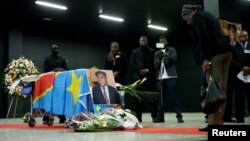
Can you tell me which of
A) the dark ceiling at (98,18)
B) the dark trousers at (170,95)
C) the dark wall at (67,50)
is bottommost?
the dark trousers at (170,95)

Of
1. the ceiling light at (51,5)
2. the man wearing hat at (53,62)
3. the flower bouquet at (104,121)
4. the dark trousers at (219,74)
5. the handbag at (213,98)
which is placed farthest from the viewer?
the ceiling light at (51,5)

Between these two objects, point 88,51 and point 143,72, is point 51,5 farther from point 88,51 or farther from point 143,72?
point 143,72

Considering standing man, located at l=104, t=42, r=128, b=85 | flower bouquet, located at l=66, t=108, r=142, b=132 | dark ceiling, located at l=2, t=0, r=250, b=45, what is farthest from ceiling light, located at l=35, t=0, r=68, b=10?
flower bouquet, located at l=66, t=108, r=142, b=132

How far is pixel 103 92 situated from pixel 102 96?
68 mm

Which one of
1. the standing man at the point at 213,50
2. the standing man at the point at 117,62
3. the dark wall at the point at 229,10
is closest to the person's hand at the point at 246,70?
the dark wall at the point at 229,10

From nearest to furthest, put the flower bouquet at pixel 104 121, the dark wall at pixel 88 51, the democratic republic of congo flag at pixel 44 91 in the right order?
1. the flower bouquet at pixel 104 121
2. the democratic republic of congo flag at pixel 44 91
3. the dark wall at pixel 88 51

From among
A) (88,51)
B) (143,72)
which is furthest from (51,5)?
(143,72)

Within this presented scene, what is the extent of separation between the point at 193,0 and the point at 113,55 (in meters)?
4.31

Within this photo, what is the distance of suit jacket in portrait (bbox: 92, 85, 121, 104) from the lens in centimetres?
487

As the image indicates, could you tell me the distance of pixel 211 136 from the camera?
7.17 ft

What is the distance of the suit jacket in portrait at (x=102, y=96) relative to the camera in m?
4.87

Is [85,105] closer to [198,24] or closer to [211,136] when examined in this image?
[198,24]

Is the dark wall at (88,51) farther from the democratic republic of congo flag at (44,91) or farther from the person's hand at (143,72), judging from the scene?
the person's hand at (143,72)

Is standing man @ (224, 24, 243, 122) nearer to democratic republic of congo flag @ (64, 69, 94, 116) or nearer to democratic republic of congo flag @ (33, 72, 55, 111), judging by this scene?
democratic republic of congo flag @ (64, 69, 94, 116)
